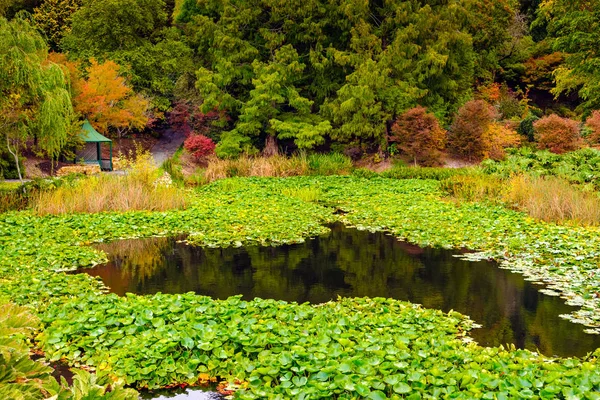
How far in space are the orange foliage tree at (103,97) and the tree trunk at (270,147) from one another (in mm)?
6393

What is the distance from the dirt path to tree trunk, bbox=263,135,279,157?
5998 millimetres

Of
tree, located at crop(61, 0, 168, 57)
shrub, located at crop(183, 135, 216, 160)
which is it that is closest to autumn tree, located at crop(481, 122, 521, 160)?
shrub, located at crop(183, 135, 216, 160)

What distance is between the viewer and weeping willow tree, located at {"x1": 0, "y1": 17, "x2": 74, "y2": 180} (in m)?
13.7

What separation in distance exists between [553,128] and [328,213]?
41.0 ft

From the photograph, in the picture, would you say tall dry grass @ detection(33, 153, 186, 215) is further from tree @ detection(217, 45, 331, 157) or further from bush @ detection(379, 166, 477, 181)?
tree @ detection(217, 45, 331, 157)

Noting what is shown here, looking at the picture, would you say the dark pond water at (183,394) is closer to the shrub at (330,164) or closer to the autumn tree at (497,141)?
the shrub at (330,164)

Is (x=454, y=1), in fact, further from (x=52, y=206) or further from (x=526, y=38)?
(x=52, y=206)

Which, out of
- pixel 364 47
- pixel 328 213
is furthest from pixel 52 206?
pixel 364 47

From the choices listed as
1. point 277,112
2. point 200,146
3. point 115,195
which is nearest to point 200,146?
point 200,146

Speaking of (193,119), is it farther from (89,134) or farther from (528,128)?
(528,128)

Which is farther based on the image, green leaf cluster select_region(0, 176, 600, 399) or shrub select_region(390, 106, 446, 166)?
shrub select_region(390, 106, 446, 166)

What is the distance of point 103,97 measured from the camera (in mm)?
26328

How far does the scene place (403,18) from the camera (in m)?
25.4

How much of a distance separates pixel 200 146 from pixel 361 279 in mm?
18156
